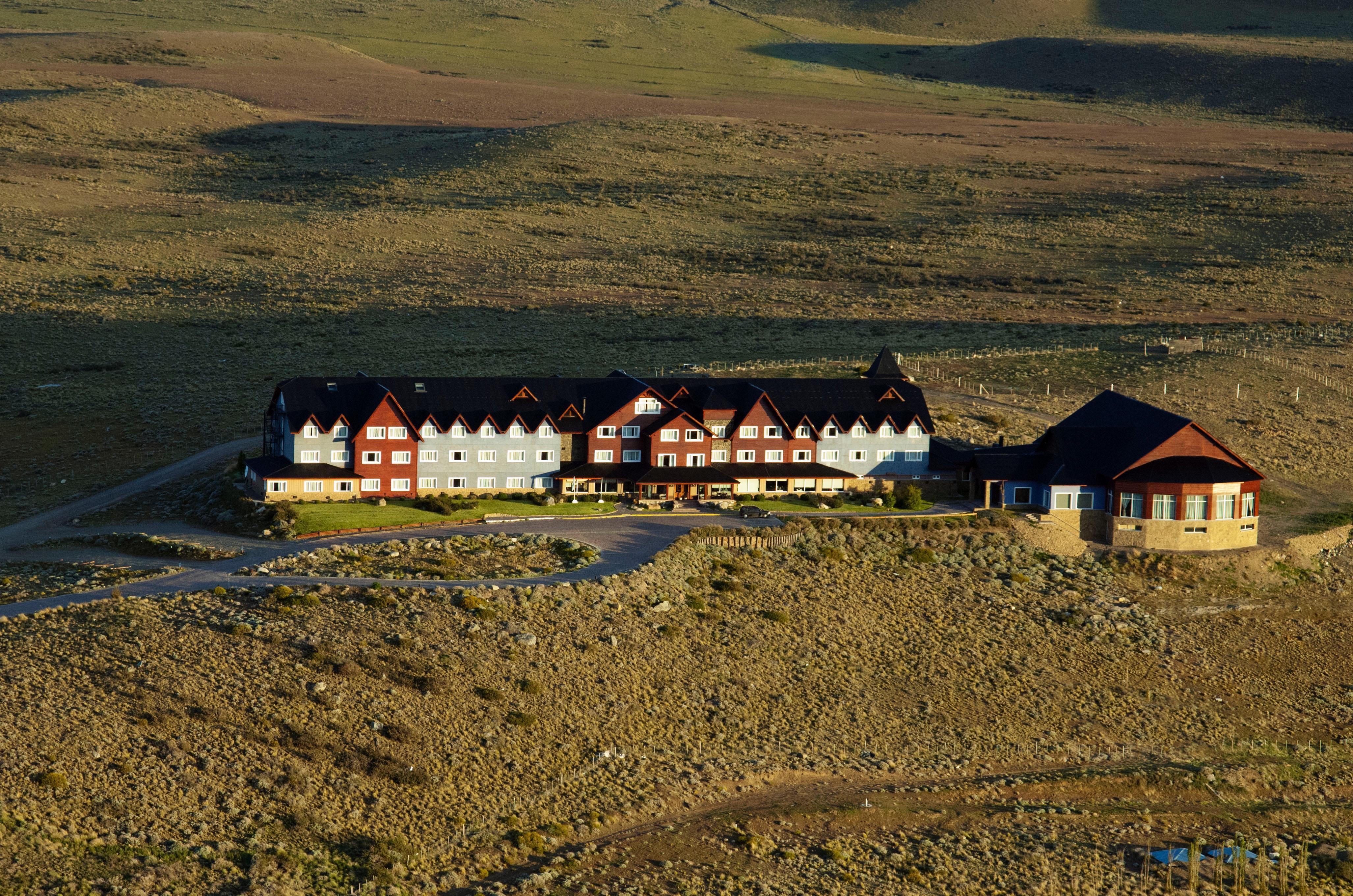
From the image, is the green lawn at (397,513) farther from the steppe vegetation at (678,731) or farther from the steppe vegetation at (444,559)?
the steppe vegetation at (678,731)

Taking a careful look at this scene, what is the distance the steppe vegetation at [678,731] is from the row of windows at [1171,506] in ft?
14.8

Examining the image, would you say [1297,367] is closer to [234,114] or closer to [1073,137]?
[1073,137]

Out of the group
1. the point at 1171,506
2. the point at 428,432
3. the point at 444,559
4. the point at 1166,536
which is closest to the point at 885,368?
the point at 1171,506

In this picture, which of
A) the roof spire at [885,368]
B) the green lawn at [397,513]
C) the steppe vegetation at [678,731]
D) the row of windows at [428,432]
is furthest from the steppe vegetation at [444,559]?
the roof spire at [885,368]

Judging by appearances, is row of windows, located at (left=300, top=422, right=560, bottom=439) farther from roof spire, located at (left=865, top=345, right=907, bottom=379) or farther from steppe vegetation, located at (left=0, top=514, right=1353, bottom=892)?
roof spire, located at (left=865, top=345, right=907, bottom=379)

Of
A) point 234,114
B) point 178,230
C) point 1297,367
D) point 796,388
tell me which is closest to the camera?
point 796,388

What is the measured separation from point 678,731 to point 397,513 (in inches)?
782

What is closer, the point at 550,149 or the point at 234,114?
the point at 550,149

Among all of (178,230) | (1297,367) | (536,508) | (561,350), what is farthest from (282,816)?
(178,230)

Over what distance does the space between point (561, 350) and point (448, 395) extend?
36372 millimetres

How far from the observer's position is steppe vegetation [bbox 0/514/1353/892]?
41.2 meters

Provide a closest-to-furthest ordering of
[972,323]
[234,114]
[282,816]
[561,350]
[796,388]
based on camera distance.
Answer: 1. [282,816]
2. [796,388]
3. [561,350]
4. [972,323]
5. [234,114]

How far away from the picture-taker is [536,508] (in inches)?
2584

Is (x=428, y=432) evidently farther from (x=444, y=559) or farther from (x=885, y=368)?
(x=885, y=368)
